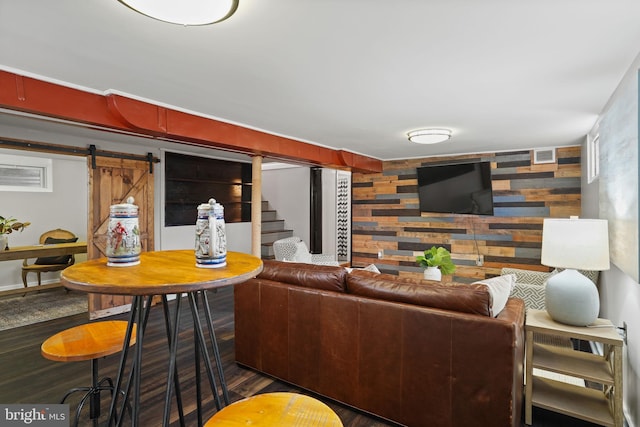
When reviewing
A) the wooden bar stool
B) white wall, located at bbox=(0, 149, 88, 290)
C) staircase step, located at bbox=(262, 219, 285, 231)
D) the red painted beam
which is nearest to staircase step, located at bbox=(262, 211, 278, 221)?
staircase step, located at bbox=(262, 219, 285, 231)

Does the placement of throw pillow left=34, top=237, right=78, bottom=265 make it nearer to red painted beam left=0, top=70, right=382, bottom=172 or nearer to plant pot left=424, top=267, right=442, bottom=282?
red painted beam left=0, top=70, right=382, bottom=172

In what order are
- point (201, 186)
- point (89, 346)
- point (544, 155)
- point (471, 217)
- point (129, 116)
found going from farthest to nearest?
point (201, 186), point (471, 217), point (544, 155), point (129, 116), point (89, 346)

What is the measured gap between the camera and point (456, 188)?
5434 mm

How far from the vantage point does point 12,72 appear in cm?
216

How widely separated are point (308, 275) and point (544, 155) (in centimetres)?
428

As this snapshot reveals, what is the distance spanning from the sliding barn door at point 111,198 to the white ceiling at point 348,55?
2.05 m

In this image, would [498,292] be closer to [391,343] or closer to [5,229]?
[391,343]

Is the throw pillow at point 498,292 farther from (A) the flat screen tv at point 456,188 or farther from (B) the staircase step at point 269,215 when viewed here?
(B) the staircase step at point 269,215

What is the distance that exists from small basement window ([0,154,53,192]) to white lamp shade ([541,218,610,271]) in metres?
7.34

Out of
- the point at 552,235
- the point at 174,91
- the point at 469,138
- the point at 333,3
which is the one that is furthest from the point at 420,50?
the point at 469,138

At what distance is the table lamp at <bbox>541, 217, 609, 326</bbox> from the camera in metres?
2.04

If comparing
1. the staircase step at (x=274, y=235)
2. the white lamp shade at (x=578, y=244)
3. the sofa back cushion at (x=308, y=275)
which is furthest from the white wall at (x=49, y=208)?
the white lamp shade at (x=578, y=244)

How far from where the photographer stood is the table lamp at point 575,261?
2037 millimetres

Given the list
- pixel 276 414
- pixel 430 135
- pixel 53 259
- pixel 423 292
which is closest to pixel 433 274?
pixel 430 135
